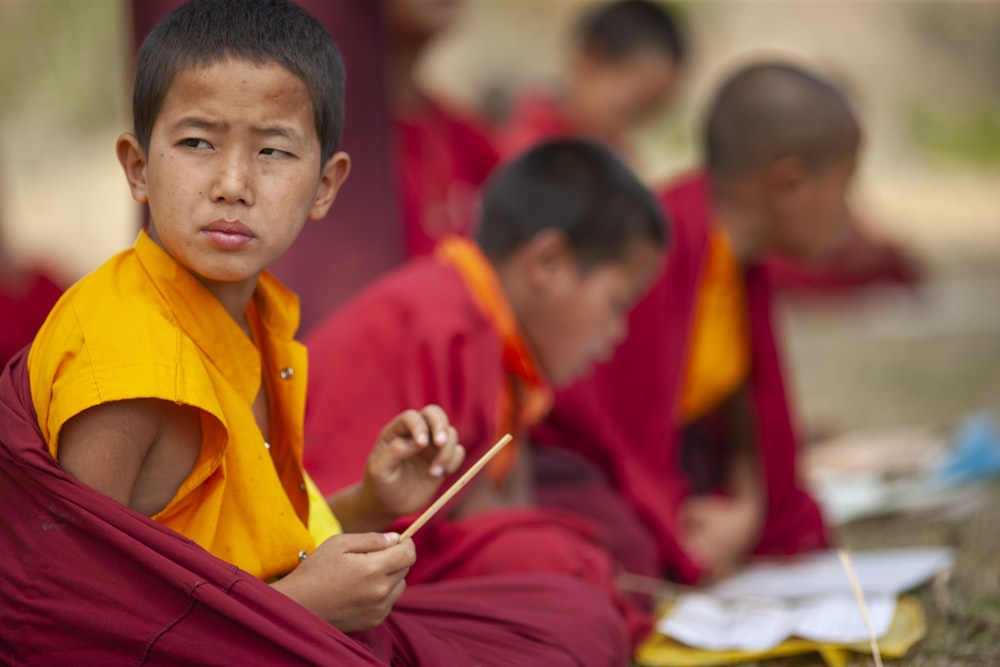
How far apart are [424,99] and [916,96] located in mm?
10187

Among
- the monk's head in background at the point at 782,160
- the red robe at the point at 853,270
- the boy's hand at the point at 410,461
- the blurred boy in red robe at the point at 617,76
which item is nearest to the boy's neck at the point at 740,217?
the monk's head in background at the point at 782,160

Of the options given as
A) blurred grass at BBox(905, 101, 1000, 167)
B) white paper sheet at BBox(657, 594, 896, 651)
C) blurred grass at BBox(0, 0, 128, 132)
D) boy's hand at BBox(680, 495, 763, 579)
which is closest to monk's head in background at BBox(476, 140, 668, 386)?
white paper sheet at BBox(657, 594, 896, 651)

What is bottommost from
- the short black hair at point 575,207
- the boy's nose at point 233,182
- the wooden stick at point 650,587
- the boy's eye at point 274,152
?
the wooden stick at point 650,587

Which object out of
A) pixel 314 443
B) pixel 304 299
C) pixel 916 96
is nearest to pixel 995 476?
pixel 304 299

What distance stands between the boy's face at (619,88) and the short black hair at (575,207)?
8.64 ft

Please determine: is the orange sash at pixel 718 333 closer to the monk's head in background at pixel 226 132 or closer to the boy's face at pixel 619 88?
the monk's head in background at pixel 226 132

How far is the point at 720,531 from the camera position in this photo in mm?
3291

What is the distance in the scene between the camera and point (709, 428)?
361 centimetres

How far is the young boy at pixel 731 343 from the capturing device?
3.22 metres

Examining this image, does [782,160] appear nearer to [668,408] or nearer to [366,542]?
[668,408]

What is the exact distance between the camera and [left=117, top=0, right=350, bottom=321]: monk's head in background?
1.54 metres

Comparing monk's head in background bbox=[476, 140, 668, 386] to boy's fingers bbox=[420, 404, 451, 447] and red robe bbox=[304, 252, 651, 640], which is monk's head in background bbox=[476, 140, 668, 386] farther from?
boy's fingers bbox=[420, 404, 451, 447]

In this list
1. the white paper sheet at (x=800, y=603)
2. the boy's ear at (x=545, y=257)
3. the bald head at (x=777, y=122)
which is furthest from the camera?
the bald head at (x=777, y=122)

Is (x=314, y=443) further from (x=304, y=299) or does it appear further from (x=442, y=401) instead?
(x=304, y=299)
